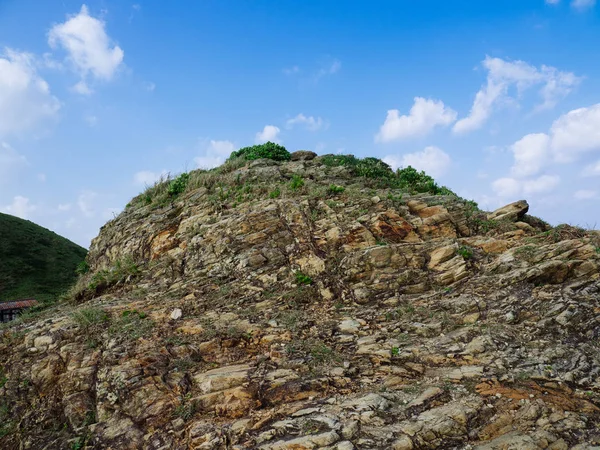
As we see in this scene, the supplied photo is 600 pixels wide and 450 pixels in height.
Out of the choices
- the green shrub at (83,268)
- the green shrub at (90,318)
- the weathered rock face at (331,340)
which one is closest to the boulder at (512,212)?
the weathered rock face at (331,340)

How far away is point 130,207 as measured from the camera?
65.9 feet

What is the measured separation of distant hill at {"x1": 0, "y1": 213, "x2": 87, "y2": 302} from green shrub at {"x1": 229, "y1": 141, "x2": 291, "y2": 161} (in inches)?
1256

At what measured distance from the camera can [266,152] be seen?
21.6 metres

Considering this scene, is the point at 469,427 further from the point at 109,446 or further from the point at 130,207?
the point at 130,207

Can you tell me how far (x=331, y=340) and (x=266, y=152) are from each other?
14.4m

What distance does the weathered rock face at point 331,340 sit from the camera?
659 cm

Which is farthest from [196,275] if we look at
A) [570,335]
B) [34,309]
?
[570,335]

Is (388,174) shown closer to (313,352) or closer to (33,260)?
(313,352)

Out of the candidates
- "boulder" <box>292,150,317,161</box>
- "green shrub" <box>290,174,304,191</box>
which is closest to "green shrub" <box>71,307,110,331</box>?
"green shrub" <box>290,174,304,191</box>

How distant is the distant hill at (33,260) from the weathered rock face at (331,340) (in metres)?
37.3

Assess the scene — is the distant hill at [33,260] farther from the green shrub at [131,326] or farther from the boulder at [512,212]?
the boulder at [512,212]

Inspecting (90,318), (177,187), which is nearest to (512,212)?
(90,318)

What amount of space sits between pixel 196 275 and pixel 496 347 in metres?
8.99

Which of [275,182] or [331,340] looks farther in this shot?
[275,182]
